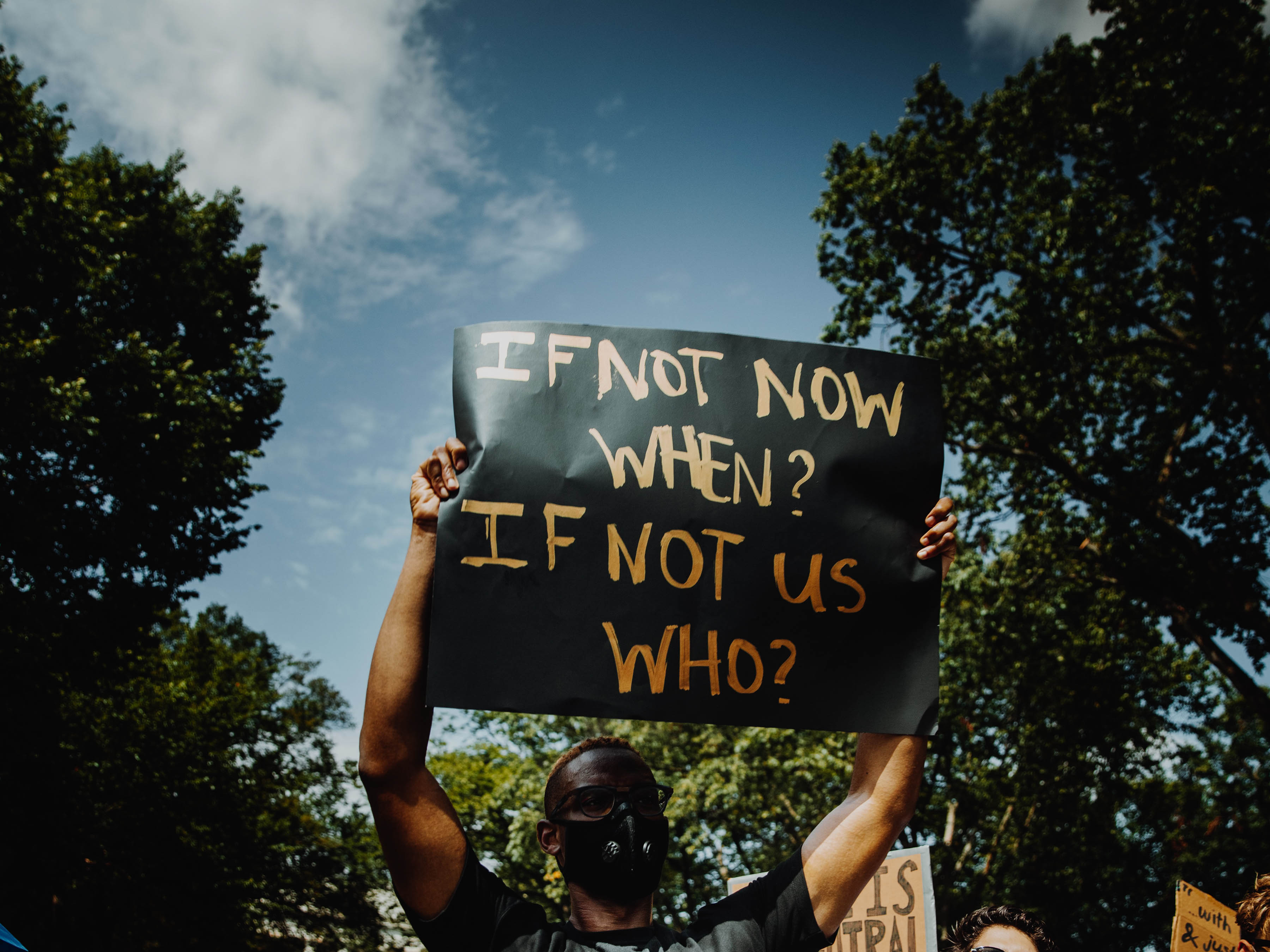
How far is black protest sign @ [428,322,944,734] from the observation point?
1.95 metres

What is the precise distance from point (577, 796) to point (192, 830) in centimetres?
2134

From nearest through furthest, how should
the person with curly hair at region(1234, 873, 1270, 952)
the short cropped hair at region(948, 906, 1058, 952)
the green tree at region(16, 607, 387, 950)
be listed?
1. the short cropped hair at region(948, 906, 1058, 952)
2. the person with curly hair at region(1234, 873, 1270, 952)
3. the green tree at region(16, 607, 387, 950)

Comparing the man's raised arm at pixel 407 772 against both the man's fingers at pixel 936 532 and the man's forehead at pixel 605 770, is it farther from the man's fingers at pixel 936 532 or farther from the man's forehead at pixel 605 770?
the man's fingers at pixel 936 532

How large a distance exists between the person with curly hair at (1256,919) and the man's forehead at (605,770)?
3.13 meters

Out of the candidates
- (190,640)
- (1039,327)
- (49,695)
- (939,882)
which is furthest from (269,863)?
(1039,327)

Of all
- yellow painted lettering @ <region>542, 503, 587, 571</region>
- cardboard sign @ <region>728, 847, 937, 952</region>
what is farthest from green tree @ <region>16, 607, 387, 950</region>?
yellow painted lettering @ <region>542, 503, 587, 571</region>

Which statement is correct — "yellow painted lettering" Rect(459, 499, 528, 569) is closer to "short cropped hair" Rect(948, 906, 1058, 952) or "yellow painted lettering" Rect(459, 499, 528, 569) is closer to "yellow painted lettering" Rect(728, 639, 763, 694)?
"yellow painted lettering" Rect(728, 639, 763, 694)

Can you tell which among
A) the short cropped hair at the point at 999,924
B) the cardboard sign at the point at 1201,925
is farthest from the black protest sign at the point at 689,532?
the cardboard sign at the point at 1201,925

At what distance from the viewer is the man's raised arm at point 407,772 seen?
1.71 metres

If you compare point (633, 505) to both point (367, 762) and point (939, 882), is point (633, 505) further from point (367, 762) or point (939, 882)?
point (939, 882)

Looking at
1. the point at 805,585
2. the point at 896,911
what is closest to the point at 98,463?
the point at 896,911

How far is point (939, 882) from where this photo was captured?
18.1 m

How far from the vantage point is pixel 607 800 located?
205cm

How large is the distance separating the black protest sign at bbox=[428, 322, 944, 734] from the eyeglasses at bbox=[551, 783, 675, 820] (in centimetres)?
26
